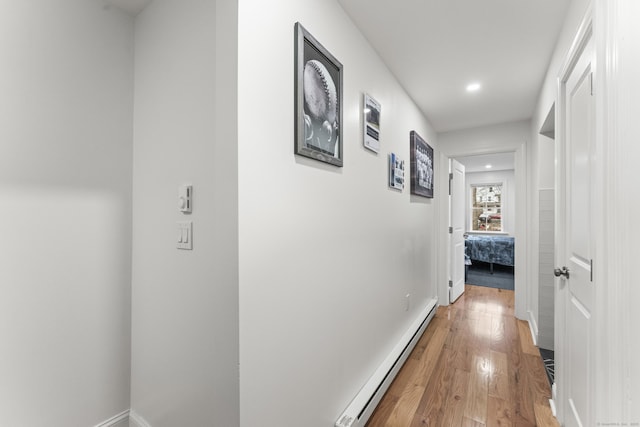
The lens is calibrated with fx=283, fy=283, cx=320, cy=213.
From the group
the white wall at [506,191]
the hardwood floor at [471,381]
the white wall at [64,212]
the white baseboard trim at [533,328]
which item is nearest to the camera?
the white wall at [64,212]

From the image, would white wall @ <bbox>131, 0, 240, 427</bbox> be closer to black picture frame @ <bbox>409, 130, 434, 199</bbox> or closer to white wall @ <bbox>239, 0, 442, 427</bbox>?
white wall @ <bbox>239, 0, 442, 427</bbox>

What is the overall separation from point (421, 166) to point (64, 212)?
2865mm

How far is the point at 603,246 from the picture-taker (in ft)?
3.34

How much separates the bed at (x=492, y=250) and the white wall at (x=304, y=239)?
4.63m

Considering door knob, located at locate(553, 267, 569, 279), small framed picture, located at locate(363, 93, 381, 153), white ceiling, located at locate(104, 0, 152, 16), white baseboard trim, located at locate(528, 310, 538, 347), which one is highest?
white ceiling, located at locate(104, 0, 152, 16)

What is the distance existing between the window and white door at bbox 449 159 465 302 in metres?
3.50

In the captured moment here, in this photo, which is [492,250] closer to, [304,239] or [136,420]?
[304,239]

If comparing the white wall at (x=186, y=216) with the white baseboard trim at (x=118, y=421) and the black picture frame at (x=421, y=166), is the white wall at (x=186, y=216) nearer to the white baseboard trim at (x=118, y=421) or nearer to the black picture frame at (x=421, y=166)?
the white baseboard trim at (x=118, y=421)

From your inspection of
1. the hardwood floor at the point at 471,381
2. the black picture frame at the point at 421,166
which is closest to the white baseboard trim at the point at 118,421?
the hardwood floor at the point at 471,381

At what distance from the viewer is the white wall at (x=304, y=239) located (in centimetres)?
99

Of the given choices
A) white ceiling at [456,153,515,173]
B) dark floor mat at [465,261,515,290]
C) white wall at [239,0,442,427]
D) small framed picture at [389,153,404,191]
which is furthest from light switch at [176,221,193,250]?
white ceiling at [456,153,515,173]

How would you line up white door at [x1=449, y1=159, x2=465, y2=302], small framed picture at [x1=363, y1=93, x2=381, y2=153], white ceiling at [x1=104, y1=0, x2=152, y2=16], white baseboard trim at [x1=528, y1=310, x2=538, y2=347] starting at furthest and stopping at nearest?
white door at [x1=449, y1=159, x2=465, y2=302]
white baseboard trim at [x1=528, y1=310, x2=538, y2=347]
small framed picture at [x1=363, y1=93, x2=381, y2=153]
white ceiling at [x1=104, y1=0, x2=152, y2=16]

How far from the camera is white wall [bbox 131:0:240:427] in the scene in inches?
37.9

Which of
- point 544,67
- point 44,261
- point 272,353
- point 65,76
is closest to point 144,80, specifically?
point 65,76
